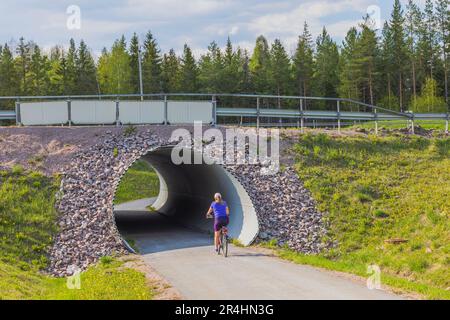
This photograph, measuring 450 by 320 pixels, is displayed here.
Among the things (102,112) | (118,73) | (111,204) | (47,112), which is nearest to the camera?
(111,204)

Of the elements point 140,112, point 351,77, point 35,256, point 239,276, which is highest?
point 351,77

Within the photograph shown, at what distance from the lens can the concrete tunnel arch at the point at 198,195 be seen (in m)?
19.8

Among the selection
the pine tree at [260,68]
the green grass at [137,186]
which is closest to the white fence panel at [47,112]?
the green grass at [137,186]

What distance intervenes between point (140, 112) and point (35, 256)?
332 inches

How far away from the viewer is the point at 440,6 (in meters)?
71.9

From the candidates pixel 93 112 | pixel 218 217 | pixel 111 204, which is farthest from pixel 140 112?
pixel 218 217

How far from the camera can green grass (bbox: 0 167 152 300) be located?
40.6ft

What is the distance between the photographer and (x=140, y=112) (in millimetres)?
23344

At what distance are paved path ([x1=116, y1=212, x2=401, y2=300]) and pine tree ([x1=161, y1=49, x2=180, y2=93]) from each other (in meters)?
58.1

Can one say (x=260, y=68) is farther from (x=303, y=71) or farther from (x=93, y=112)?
(x=93, y=112)

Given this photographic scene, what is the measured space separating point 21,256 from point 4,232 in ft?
4.24

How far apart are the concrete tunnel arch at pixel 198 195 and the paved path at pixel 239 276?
1.45 metres

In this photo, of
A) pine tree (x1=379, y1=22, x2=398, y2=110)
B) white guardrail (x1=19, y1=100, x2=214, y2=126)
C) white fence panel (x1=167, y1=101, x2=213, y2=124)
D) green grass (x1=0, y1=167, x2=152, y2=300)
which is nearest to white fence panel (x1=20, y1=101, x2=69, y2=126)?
white guardrail (x1=19, y1=100, x2=214, y2=126)
